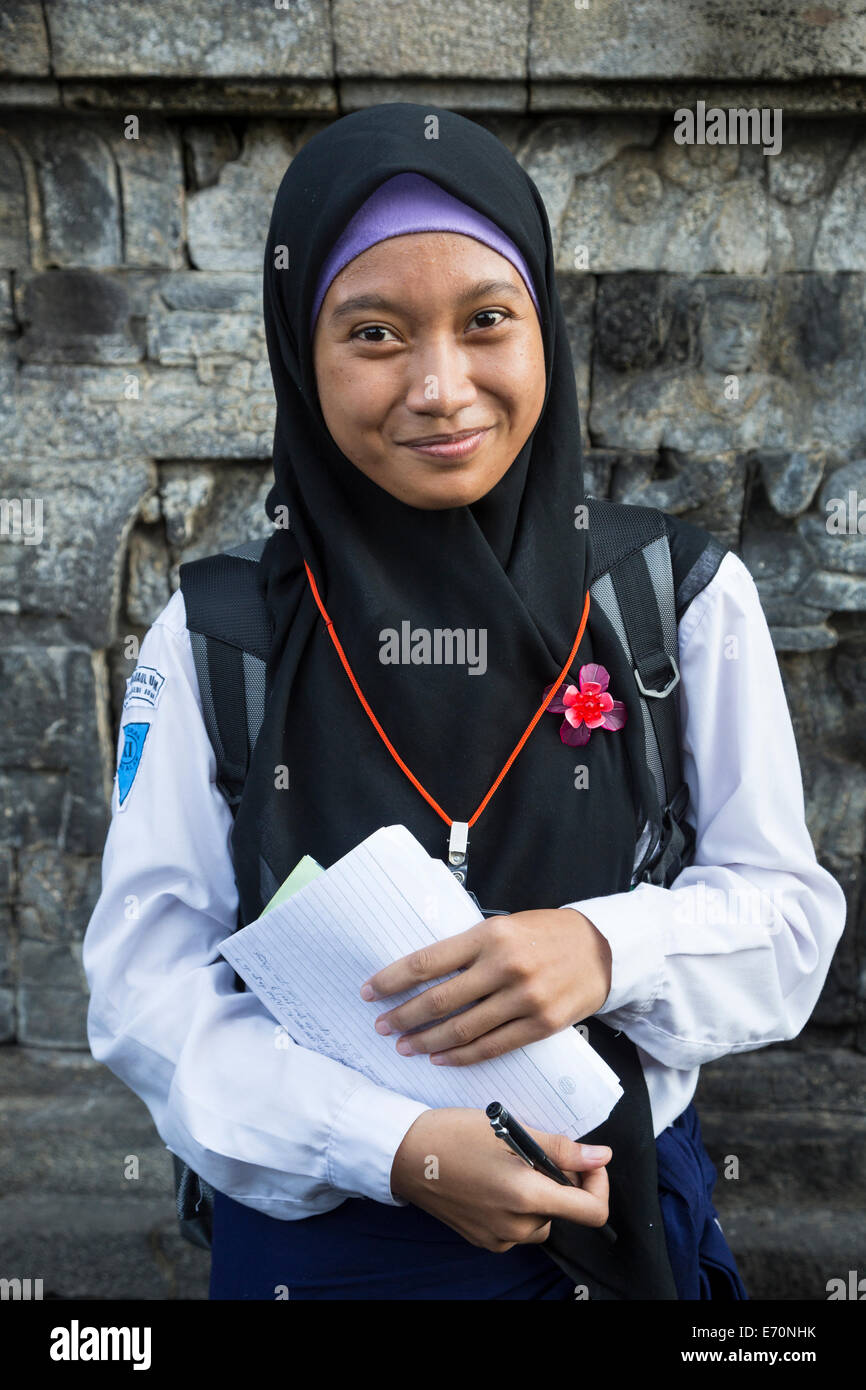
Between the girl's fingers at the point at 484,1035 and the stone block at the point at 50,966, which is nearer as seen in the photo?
the girl's fingers at the point at 484,1035

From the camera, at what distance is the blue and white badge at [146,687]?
4.64 feet

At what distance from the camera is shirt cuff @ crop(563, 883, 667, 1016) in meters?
1.26

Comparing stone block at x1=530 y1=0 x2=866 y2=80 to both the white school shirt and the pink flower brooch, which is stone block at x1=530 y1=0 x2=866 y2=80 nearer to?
the white school shirt

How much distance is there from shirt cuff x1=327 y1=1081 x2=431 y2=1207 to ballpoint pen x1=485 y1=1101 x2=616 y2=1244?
4.7 inches

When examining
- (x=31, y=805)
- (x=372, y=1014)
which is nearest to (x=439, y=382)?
(x=372, y=1014)

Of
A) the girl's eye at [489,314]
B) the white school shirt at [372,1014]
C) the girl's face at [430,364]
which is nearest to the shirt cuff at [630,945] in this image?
the white school shirt at [372,1014]

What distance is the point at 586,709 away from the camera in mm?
1390

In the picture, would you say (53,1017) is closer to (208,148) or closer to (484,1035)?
(484,1035)

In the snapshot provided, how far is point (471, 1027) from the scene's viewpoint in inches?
48.1

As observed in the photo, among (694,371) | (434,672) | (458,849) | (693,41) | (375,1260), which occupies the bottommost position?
(375,1260)

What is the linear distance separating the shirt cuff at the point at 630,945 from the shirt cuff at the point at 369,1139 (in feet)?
0.85

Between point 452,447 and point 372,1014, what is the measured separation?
A: 26.3 inches

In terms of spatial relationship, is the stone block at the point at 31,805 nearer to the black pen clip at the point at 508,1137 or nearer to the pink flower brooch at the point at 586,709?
the pink flower brooch at the point at 586,709

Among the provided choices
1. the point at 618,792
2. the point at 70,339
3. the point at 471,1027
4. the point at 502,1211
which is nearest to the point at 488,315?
the point at 618,792
